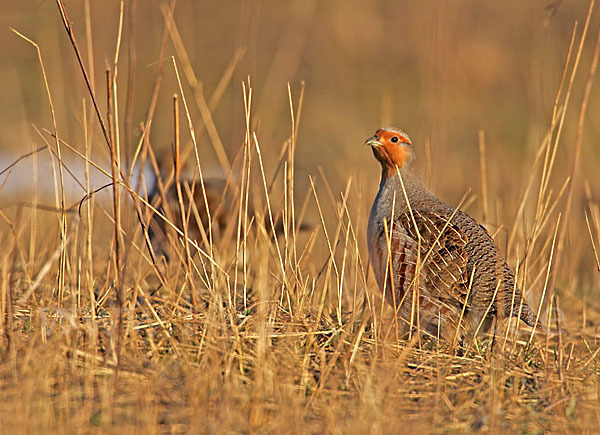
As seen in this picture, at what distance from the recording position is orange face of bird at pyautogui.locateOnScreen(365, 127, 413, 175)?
13.2ft

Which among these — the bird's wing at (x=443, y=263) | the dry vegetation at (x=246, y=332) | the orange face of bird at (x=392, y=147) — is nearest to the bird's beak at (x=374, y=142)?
the orange face of bird at (x=392, y=147)

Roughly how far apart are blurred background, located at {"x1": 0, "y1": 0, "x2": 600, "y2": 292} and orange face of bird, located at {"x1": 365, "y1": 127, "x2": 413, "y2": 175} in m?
2.89

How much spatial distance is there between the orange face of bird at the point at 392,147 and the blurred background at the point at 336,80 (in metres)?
2.89

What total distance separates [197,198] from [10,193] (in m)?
4.64

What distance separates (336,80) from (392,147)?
11.1m

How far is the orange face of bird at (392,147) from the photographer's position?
13.2ft

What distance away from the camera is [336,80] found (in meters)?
14.9

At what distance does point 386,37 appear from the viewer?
17078 millimetres

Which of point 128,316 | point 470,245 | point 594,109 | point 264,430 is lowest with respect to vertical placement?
point 264,430

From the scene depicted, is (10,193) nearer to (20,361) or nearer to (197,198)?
(197,198)

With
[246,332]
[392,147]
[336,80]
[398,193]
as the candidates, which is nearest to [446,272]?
[398,193]

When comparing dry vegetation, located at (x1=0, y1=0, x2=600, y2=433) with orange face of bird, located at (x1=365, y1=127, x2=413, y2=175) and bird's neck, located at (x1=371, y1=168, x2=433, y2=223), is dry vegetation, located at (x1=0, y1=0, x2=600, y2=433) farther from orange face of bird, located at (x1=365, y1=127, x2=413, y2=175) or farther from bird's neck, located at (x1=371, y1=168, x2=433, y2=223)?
orange face of bird, located at (x1=365, y1=127, x2=413, y2=175)

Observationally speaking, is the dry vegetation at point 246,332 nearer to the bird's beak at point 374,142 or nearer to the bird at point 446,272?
the bird at point 446,272

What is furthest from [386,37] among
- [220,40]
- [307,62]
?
[220,40]
